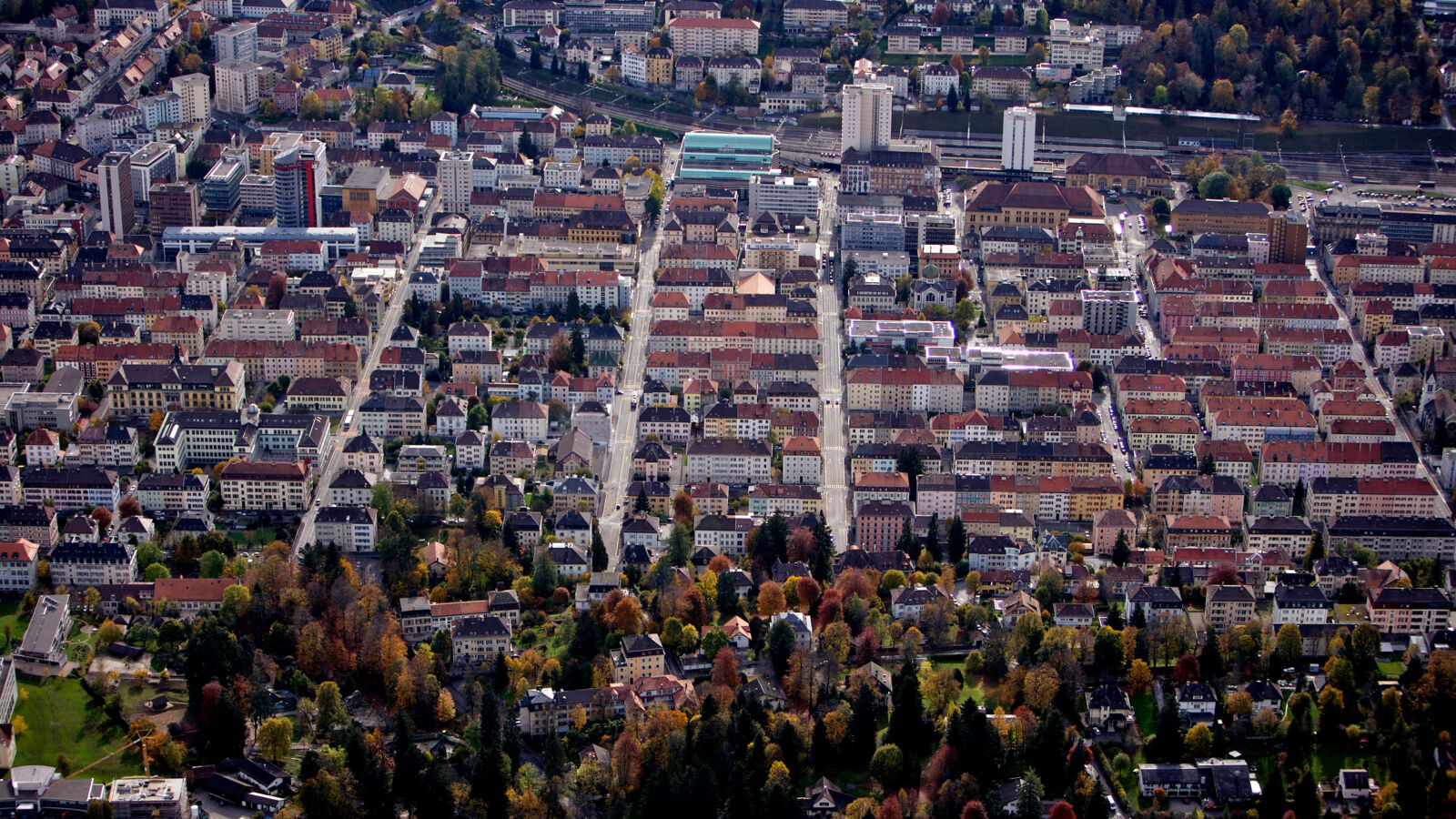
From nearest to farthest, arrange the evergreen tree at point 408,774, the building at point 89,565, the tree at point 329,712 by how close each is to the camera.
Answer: the evergreen tree at point 408,774 → the tree at point 329,712 → the building at point 89,565

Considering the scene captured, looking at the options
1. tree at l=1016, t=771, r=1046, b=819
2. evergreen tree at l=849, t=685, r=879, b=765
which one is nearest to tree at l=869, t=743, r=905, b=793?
evergreen tree at l=849, t=685, r=879, b=765

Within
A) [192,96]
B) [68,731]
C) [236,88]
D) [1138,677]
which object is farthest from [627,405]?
[236,88]

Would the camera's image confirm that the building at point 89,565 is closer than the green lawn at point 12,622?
No

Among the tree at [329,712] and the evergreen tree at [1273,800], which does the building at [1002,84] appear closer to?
the evergreen tree at [1273,800]

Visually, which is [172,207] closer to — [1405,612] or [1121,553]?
[1121,553]

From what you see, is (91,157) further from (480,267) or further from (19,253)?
(480,267)

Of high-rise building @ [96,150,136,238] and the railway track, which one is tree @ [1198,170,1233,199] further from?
high-rise building @ [96,150,136,238]

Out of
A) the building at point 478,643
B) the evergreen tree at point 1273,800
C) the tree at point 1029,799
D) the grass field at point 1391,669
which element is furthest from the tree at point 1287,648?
the building at point 478,643

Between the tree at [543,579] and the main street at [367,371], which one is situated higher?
the main street at [367,371]
